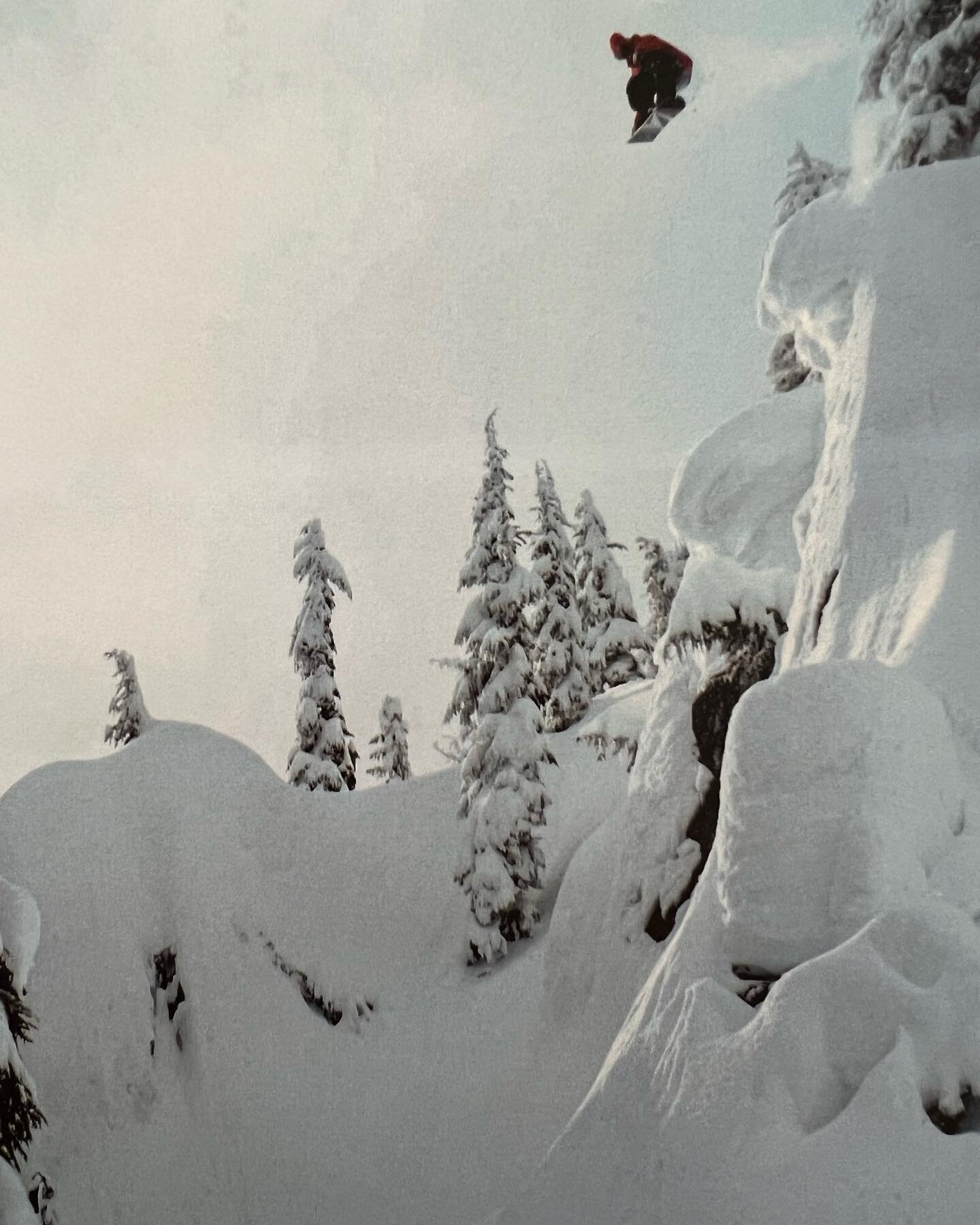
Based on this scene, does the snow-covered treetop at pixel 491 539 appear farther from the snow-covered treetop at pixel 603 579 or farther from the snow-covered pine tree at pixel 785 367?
the snow-covered treetop at pixel 603 579

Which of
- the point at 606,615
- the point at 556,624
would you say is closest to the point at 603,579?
the point at 606,615

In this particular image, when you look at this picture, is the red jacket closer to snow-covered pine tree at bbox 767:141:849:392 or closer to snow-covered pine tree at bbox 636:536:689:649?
snow-covered pine tree at bbox 767:141:849:392

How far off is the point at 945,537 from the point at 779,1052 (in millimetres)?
5262

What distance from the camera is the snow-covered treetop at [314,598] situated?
1064 inches

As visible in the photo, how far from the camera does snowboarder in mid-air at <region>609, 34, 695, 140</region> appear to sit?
15.2m

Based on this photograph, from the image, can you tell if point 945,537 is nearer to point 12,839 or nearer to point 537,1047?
point 537,1047

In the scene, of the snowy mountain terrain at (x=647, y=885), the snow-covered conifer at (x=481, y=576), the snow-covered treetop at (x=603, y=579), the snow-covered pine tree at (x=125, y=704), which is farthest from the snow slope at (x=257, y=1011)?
the snow-covered treetop at (x=603, y=579)

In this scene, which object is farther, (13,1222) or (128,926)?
(128,926)

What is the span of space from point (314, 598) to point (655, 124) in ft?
50.6

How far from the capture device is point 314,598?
1079 inches

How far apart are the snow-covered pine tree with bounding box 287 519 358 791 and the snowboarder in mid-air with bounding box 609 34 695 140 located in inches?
590

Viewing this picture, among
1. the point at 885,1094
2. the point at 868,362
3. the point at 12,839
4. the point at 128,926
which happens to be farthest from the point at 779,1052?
the point at 12,839

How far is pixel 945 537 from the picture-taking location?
33.1 feet

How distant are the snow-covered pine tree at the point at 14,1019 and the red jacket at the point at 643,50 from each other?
1354 cm
